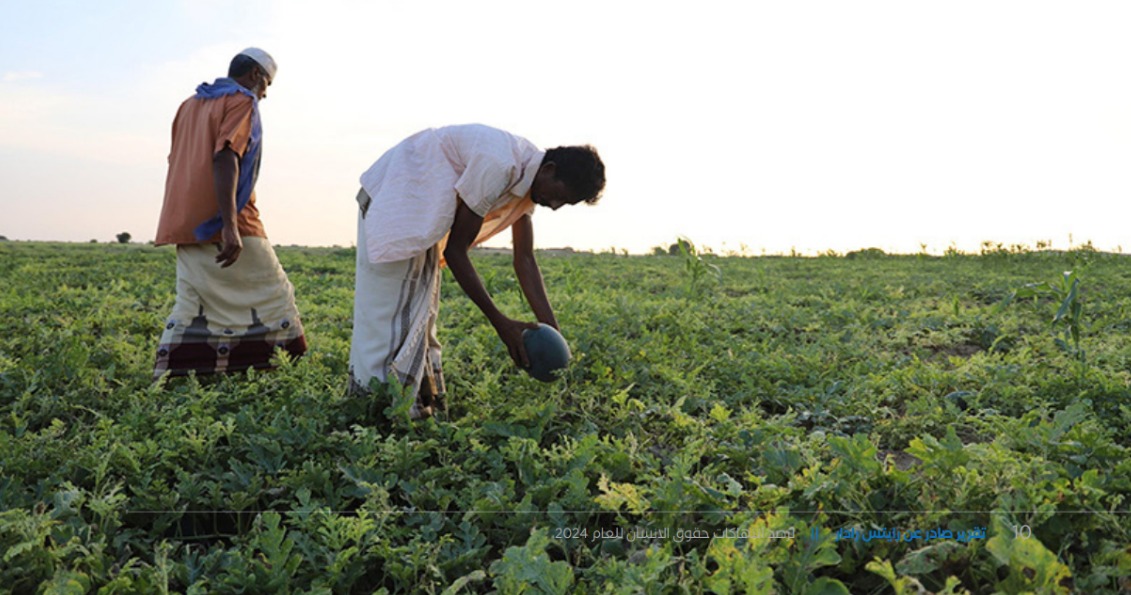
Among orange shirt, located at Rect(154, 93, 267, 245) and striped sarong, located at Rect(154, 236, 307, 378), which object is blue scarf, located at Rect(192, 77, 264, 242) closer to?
orange shirt, located at Rect(154, 93, 267, 245)

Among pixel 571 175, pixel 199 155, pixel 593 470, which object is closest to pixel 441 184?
pixel 571 175

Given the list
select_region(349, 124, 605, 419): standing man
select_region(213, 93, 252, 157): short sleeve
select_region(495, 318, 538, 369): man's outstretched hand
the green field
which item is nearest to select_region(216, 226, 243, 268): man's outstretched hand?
select_region(213, 93, 252, 157): short sleeve

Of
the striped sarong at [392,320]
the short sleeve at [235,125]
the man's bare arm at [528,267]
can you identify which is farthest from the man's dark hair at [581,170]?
the short sleeve at [235,125]

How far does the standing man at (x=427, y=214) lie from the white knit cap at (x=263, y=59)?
4.07ft

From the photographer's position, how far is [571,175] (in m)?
3.63

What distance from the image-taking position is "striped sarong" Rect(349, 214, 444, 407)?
3862 millimetres

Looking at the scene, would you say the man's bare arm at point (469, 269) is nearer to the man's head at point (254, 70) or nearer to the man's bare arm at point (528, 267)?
the man's bare arm at point (528, 267)

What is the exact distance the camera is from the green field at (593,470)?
7.87 ft

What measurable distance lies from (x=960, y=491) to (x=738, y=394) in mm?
1845

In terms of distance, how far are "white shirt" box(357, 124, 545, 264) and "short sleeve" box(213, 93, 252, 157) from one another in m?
1.08

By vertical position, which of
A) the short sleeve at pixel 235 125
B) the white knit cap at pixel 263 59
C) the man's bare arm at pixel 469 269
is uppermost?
the white knit cap at pixel 263 59

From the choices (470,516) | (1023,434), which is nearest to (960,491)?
(1023,434)

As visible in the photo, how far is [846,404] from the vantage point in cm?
417

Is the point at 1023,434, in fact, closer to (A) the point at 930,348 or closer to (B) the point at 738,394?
(B) the point at 738,394
